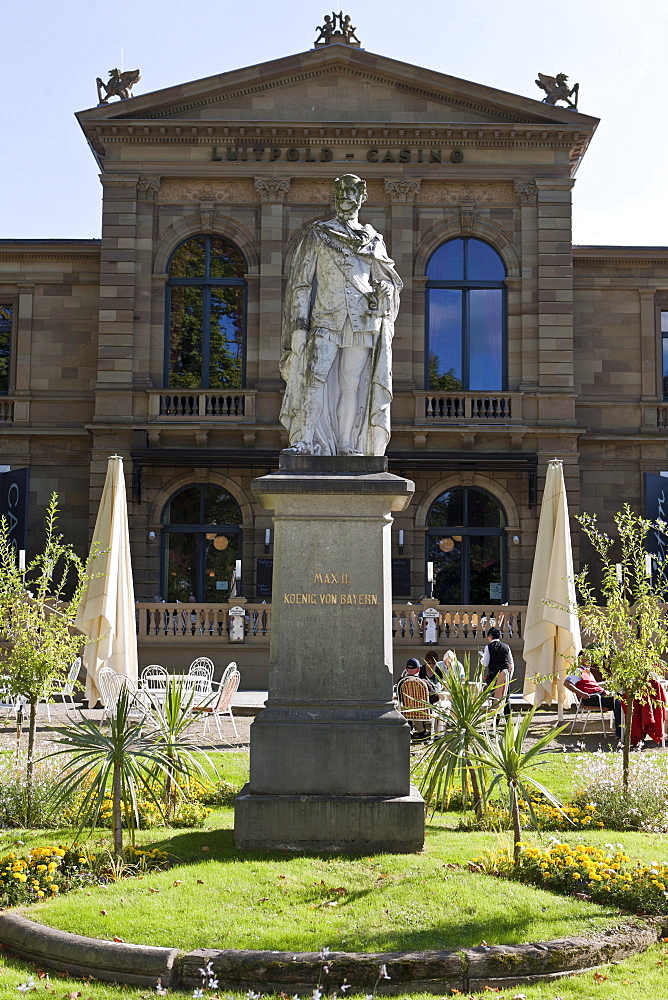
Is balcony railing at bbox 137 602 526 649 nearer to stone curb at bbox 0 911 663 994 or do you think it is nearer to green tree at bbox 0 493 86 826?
green tree at bbox 0 493 86 826

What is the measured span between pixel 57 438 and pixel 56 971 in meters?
23.7

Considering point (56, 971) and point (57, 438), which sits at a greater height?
point (57, 438)

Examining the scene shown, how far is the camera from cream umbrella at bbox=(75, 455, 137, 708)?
51.3 ft

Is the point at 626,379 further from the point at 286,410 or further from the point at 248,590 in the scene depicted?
the point at 286,410

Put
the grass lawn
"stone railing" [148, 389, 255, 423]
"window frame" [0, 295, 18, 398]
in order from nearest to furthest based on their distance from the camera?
1. the grass lawn
2. "stone railing" [148, 389, 255, 423]
3. "window frame" [0, 295, 18, 398]

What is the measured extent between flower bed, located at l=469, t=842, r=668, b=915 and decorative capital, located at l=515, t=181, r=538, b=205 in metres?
23.2

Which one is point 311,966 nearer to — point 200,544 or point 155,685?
point 155,685

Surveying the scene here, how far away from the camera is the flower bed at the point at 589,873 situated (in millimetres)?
7023

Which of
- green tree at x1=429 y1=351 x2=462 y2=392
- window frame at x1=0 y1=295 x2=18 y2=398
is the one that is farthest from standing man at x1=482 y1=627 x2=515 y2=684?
window frame at x1=0 y1=295 x2=18 y2=398

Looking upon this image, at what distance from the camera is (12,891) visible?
705 cm

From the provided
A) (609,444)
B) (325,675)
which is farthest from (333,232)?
(609,444)

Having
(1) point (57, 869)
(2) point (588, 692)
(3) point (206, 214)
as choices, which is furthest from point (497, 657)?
(3) point (206, 214)

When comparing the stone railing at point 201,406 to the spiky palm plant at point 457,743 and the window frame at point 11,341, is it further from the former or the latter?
the spiky palm plant at point 457,743

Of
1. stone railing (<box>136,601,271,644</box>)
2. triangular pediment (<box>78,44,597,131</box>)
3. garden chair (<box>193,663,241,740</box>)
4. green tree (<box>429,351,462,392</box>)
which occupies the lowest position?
garden chair (<box>193,663,241,740</box>)
